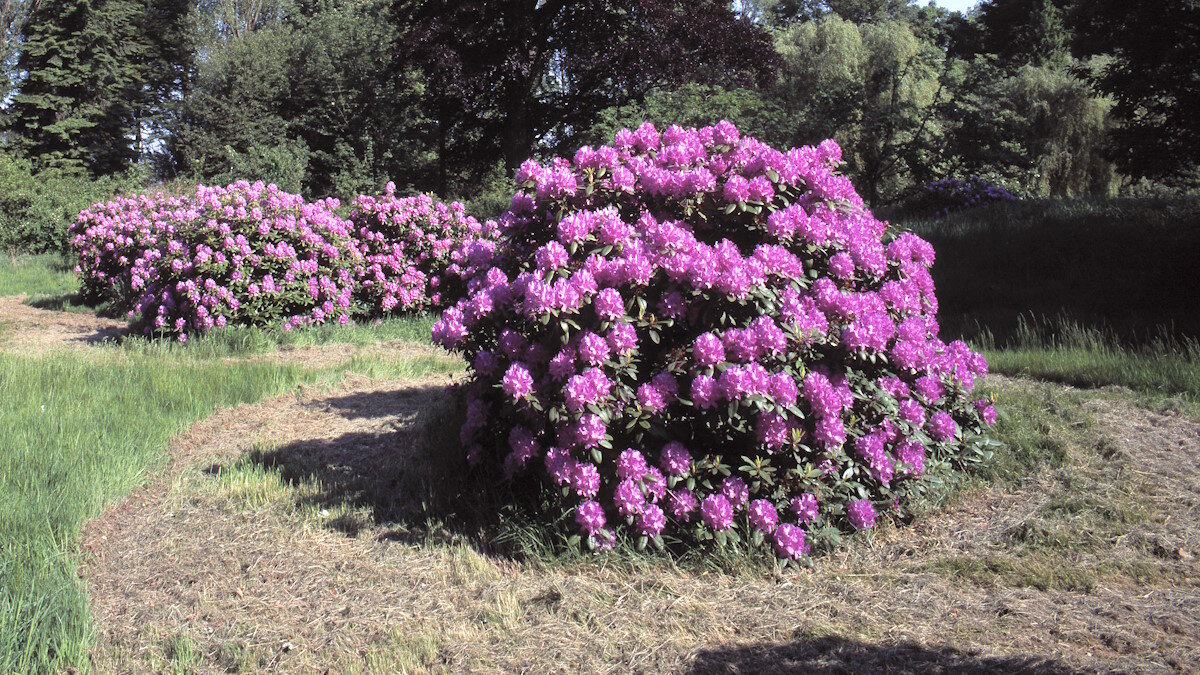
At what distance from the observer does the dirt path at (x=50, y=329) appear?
9.19 m

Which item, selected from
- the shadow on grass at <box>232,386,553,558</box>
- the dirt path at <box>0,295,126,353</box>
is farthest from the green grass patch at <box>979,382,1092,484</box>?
the dirt path at <box>0,295,126,353</box>

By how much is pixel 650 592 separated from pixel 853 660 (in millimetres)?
828

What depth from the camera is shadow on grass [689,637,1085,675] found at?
2793mm

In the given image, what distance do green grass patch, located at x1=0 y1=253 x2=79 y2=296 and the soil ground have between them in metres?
11.5

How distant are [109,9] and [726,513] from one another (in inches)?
1358

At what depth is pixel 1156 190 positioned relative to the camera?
20375mm

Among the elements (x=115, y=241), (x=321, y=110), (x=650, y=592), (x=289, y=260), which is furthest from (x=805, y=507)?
(x=321, y=110)

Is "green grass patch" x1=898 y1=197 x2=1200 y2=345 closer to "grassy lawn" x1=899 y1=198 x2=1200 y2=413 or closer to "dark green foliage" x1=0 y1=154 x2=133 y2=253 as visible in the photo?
"grassy lawn" x1=899 y1=198 x2=1200 y2=413

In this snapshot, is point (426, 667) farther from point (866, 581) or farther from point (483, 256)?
point (483, 256)

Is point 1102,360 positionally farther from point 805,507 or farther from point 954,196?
point 954,196

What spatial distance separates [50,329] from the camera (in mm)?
10312

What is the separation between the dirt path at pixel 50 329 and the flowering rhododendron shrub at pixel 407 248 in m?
2.96

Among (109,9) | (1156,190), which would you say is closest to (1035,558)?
(1156,190)

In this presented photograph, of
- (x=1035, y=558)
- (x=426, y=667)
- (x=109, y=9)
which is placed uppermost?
(x=109, y=9)
